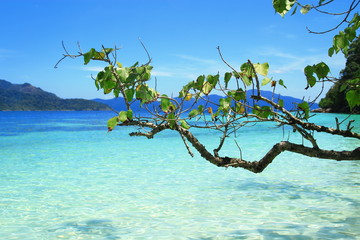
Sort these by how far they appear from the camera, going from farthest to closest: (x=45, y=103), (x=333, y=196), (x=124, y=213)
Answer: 1. (x=45, y=103)
2. (x=333, y=196)
3. (x=124, y=213)

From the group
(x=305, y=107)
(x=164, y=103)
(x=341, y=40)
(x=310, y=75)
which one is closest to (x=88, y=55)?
(x=164, y=103)

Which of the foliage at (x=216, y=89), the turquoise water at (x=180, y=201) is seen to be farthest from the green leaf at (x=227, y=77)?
the turquoise water at (x=180, y=201)

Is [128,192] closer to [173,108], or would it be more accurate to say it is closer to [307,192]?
[307,192]

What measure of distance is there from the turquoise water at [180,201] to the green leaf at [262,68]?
270 centimetres

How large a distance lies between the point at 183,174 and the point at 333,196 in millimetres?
3693

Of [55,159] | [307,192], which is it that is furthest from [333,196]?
[55,159]

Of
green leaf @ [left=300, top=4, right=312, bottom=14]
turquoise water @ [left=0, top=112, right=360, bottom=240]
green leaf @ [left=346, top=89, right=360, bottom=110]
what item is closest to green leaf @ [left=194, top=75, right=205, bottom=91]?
green leaf @ [left=300, top=4, right=312, bottom=14]

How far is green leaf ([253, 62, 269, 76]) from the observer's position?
2.33m

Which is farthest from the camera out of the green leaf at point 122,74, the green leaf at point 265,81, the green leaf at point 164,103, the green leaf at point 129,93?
the green leaf at point 164,103

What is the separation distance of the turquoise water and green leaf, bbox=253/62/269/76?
2.70 m

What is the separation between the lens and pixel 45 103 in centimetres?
17850

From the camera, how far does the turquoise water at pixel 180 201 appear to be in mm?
4746

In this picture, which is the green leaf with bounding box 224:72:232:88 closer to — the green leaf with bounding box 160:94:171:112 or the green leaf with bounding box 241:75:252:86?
the green leaf with bounding box 241:75:252:86

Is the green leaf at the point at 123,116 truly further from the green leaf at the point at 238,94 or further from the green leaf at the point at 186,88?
the green leaf at the point at 238,94
